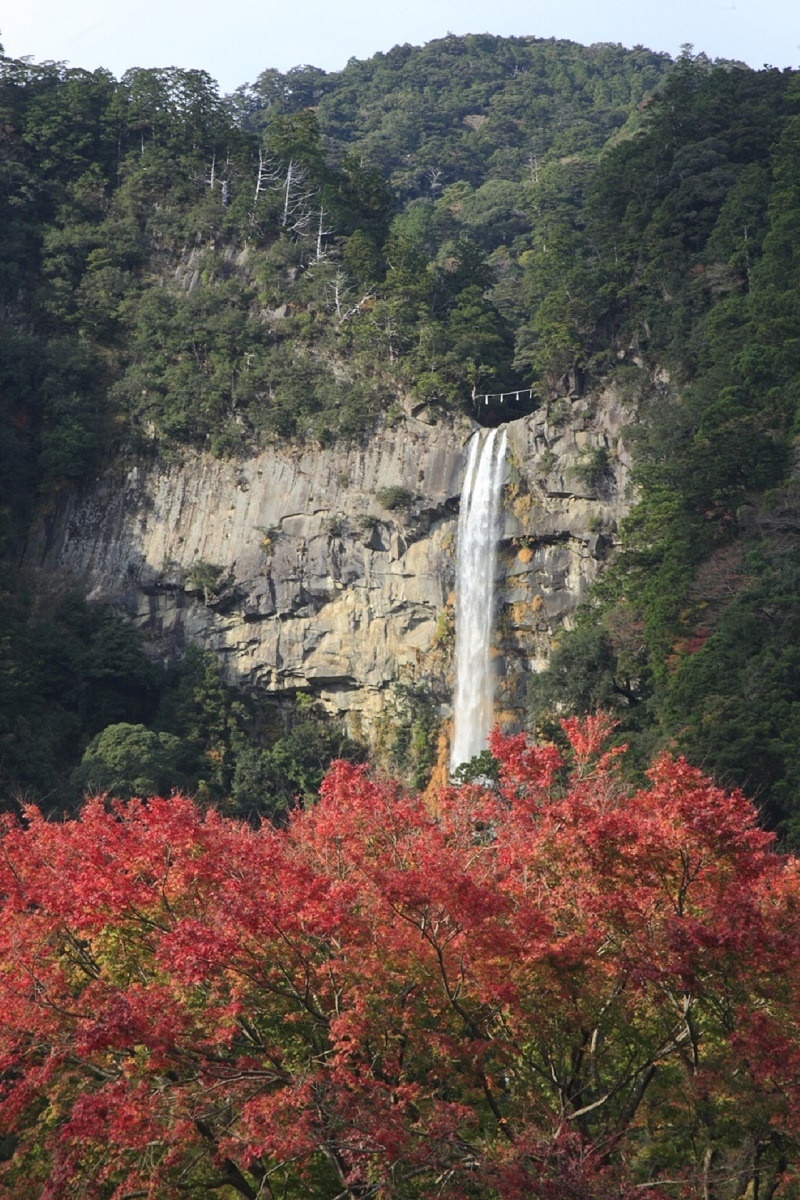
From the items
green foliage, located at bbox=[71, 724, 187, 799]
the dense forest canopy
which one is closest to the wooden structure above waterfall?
the dense forest canopy

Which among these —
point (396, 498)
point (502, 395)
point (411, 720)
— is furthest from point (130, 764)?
point (502, 395)

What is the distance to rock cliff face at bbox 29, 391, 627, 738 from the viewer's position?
136 ft

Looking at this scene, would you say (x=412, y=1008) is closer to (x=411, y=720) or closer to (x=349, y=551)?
(x=411, y=720)

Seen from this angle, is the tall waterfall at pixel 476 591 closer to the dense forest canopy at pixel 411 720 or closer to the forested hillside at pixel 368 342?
the dense forest canopy at pixel 411 720

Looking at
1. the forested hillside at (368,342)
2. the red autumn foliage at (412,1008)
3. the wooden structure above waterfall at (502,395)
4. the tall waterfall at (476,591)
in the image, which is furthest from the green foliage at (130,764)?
the red autumn foliage at (412,1008)

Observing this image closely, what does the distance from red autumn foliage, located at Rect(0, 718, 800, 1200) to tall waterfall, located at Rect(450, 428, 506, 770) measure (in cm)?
2718

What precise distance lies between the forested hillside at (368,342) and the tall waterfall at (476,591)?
2249 millimetres

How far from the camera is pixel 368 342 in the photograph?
44594 millimetres

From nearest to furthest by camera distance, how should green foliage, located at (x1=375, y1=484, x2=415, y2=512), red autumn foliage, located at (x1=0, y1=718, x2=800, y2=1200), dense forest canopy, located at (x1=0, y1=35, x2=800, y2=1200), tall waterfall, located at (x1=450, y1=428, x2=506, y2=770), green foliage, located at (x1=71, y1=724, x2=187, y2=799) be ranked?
red autumn foliage, located at (x1=0, y1=718, x2=800, y2=1200) < dense forest canopy, located at (x1=0, y1=35, x2=800, y2=1200) < green foliage, located at (x1=71, y1=724, x2=187, y2=799) < tall waterfall, located at (x1=450, y1=428, x2=506, y2=770) < green foliage, located at (x1=375, y1=484, x2=415, y2=512)

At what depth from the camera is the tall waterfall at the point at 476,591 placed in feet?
135

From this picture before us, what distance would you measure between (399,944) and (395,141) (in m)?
73.8

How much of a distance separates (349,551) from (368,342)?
6346mm

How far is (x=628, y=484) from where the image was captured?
133 feet

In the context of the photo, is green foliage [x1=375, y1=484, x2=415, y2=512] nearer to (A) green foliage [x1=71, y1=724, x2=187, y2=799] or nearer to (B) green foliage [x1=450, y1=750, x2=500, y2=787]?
(A) green foliage [x1=71, y1=724, x2=187, y2=799]
